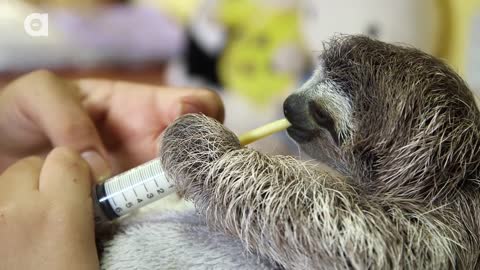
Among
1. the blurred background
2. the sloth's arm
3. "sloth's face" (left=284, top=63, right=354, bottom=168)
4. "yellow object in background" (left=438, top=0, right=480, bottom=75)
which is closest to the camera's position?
the sloth's arm

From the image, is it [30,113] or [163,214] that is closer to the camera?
[163,214]

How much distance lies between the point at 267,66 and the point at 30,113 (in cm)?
126

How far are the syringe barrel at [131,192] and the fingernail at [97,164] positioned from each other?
8 cm

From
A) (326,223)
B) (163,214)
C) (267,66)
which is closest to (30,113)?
(163,214)

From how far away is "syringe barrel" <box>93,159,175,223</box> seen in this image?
68 centimetres

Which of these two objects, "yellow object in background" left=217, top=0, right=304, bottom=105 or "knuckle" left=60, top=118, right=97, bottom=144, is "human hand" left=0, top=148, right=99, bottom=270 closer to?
"knuckle" left=60, top=118, right=97, bottom=144

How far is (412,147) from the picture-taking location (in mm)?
579

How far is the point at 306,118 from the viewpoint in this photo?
66cm

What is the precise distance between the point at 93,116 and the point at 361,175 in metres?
0.55

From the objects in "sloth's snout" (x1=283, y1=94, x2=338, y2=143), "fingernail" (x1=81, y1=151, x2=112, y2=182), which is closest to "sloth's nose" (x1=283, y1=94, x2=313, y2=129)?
"sloth's snout" (x1=283, y1=94, x2=338, y2=143)

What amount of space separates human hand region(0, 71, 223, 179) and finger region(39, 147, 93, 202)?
56 millimetres

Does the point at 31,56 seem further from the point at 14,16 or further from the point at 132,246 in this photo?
the point at 132,246

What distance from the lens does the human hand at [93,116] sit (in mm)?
818

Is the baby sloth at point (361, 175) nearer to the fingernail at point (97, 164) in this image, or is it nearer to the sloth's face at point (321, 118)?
the sloth's face at point (321, 118)
